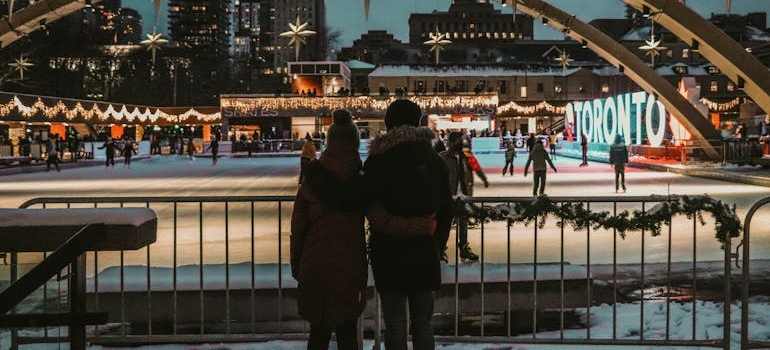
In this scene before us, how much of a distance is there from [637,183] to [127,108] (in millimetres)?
45504

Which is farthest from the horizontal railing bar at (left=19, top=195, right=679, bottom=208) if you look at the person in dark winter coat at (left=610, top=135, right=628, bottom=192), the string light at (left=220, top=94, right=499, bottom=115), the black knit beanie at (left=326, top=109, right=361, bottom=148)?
the string light at (left=220, top=94, right=499, bottom=115)

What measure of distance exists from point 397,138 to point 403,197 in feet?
1.04

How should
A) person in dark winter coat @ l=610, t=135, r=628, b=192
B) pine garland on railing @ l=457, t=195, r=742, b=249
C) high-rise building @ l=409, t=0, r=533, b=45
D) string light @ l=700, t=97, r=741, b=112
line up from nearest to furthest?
pine garland on railing @ l=457, t=195, r=742, b=249, person in dark winter coat @ l=610, t=135, r=628, b=192, string light @ l=700, t=97, r=741, b=112, high-rise building @ l=409, t=0, r=533, b=45

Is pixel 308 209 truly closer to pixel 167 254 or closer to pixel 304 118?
pixel 167 254

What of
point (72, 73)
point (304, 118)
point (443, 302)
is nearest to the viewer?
point (443, 302)

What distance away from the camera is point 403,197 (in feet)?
14.9

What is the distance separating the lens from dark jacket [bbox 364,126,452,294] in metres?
4.54

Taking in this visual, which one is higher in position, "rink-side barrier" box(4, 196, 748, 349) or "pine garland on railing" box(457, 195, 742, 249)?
"pine garland on railing" box(457, 195, 742, 249)

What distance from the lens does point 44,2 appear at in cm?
2819

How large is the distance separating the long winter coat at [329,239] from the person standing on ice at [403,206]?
14 centimetres

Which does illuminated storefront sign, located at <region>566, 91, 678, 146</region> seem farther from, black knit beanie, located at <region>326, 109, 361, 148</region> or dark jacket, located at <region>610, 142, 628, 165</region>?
black knit beanie, located at <region>326, 109, 361, 148</region>

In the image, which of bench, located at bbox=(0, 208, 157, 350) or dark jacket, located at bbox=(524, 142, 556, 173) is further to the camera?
dark jacket, located at bbox=(524, 142, 556, 173)

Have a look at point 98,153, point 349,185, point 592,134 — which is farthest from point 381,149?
point 98,153

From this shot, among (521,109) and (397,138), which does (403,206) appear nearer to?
(397,138)
